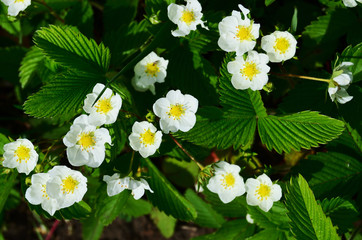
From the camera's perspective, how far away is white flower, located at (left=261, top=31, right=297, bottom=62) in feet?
5.23

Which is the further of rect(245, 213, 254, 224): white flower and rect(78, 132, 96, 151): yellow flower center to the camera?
rect(245, 213, 254, 224): white flower

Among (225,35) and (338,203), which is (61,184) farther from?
(338,203)

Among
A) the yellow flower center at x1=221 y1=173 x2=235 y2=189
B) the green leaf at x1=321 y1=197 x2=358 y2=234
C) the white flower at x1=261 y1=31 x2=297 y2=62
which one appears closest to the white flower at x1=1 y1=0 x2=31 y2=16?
the white flower at x1=261 y1=31 x2=297 y2=62

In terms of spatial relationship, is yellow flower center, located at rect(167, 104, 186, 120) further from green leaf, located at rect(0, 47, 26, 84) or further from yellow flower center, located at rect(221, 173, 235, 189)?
green leaf, located at rect(0, 47, 26, 84)

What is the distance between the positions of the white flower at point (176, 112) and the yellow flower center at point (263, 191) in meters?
0.44

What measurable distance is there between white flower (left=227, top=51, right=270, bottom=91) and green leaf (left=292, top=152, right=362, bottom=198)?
0.55 m

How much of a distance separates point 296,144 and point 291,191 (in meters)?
0.21

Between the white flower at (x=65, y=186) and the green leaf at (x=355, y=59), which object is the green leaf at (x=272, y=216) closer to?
the green leaf at (x=355, y=59)

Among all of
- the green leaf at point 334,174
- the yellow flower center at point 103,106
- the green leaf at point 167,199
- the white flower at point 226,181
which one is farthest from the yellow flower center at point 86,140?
the green leaf at point 334,174

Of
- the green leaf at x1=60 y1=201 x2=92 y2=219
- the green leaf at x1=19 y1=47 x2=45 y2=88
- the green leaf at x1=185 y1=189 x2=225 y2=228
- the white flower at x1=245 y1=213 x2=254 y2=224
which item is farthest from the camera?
the green leaf at x1=185 y1=189 x2=225 y2=228

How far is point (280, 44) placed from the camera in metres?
1.59

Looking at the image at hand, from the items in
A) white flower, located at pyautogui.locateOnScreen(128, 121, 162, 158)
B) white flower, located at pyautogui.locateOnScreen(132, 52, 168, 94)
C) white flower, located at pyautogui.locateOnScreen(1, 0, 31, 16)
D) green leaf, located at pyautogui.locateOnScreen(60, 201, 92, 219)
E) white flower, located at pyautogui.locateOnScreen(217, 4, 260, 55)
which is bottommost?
green leaf, located at pyautogui.locateOnScreen(60, 201, 92, 219)

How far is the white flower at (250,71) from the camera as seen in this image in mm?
1562

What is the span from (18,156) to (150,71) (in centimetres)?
74
